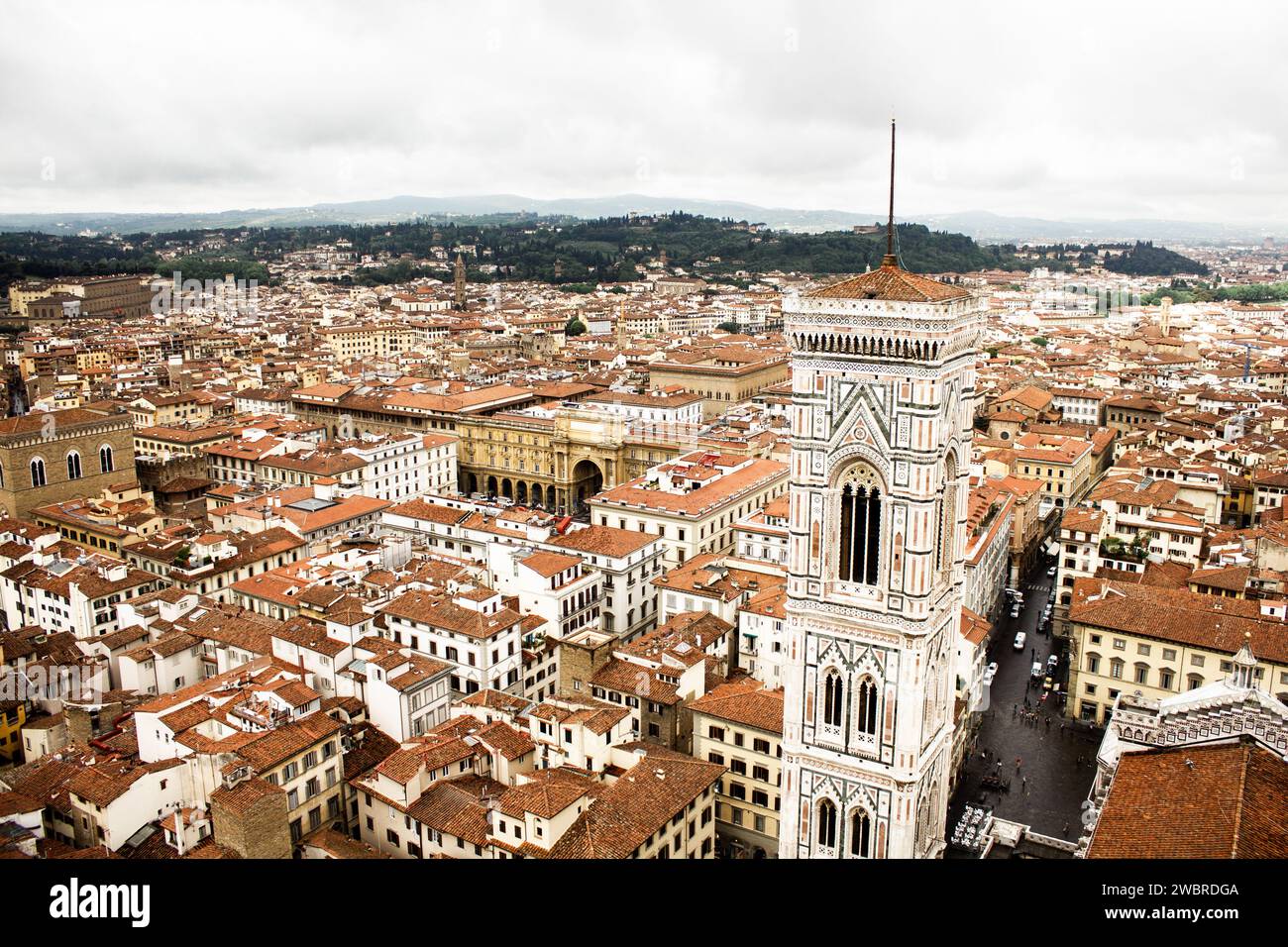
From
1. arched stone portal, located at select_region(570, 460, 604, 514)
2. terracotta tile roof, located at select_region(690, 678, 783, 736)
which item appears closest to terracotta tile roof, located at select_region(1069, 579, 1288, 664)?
terracotta tile roof, located at select_region(690, 678, 783, 736)

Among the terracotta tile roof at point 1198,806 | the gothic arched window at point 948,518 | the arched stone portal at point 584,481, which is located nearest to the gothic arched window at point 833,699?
the gothic arched window at point 948,518

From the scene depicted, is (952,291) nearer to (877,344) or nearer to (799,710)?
(877,344)

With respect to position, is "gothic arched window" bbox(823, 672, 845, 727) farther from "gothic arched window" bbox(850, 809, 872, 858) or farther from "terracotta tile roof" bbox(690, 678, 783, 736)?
"terracotta tile roof" bbox(690, 678, 783, 736)

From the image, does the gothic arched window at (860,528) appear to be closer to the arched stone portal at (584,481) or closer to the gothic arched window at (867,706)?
the gothic arched window at (867,706)

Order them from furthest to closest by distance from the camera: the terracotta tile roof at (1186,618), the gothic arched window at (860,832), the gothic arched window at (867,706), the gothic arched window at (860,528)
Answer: the terracotta tile roof at (1186,618), the gothic arched window at (860,832), the gothic arched window at (867,706), the gothic arched window at (860,528)
